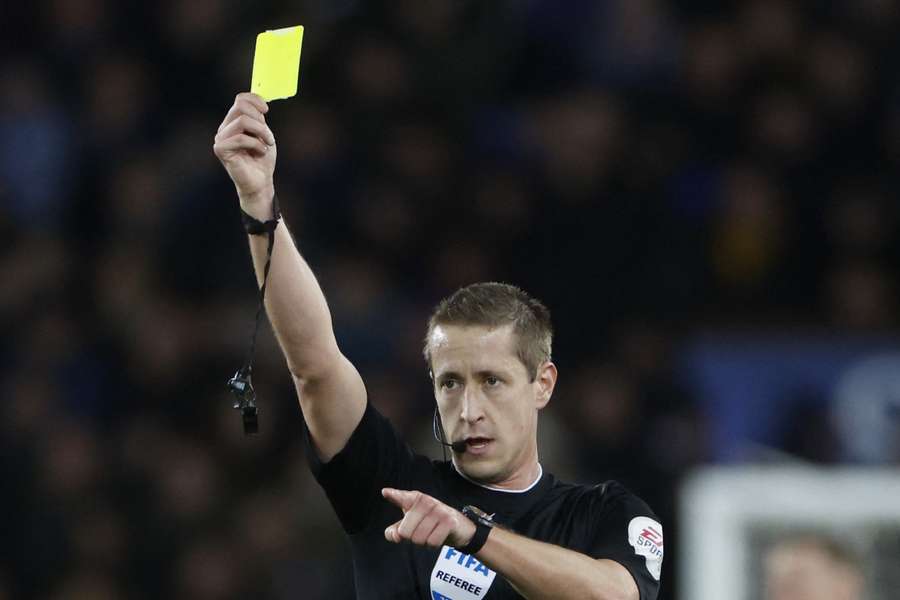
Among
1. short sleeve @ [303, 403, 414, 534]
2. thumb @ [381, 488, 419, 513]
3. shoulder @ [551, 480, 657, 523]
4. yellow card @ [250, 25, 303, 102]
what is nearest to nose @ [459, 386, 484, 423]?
short sleeve @ [303, 403, 414, 534]

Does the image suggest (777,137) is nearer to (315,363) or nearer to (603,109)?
(603,109)

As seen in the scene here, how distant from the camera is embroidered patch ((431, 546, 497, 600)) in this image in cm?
331

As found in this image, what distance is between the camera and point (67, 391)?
24.8 feet

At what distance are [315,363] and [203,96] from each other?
497 cm

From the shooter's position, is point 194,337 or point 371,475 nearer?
point 371,475

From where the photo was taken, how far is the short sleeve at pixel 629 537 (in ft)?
10.9

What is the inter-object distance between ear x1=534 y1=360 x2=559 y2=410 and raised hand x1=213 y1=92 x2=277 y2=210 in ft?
2.16

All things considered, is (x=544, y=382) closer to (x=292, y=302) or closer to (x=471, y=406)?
(x=471, y=406)

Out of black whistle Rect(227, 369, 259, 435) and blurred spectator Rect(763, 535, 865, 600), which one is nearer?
black whistle Rect(227, 369, 259, 435)

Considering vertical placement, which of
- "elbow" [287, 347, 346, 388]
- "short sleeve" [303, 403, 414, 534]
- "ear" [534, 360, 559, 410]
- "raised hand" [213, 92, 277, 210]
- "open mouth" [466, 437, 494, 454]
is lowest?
"short sleeve" [303, 403, 414, 534]

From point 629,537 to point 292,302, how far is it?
81 cm

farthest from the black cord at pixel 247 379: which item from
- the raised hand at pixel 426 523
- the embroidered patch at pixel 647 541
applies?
the embroidered patch at pixel 647 541

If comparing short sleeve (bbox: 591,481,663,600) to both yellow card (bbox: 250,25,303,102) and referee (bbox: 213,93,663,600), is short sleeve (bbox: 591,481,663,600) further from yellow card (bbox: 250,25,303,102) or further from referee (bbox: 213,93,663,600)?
yellow card (bbox: 250,25,303,102)

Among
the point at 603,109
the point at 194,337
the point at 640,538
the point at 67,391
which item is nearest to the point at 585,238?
the point at 603,109
